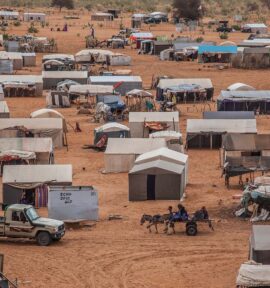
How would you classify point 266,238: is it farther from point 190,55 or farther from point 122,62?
point 190,55

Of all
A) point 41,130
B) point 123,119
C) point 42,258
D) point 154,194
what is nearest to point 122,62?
point 123,119

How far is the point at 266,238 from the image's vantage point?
66.4 ft

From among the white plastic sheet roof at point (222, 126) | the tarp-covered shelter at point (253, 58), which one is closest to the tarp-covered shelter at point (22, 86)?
the white plastic sheet roof at point (222, 126)

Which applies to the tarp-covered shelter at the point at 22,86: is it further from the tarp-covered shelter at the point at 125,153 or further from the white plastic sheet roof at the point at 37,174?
the white plastic sheet roof at the point at 37,174

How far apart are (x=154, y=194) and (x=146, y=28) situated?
67399 mm

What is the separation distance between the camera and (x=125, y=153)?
31.7 meters

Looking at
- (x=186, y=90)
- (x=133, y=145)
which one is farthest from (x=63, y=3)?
(x=133, y=145)

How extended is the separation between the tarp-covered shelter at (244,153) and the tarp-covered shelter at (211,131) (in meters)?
2.06

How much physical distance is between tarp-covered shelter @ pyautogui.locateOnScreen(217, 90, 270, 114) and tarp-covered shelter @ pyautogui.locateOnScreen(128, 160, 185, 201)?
641 inches

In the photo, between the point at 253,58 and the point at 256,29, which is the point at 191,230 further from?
the point at 256,29

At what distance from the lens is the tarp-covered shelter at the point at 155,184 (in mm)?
27766

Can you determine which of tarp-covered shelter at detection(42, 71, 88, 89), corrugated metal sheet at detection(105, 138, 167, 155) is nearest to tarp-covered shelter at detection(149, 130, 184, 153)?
corrugated metal sheet at detection(105, 138, 167, 155)

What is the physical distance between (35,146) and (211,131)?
713cm

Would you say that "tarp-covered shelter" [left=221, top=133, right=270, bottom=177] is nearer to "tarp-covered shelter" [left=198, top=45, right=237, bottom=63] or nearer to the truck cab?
the truck cab
